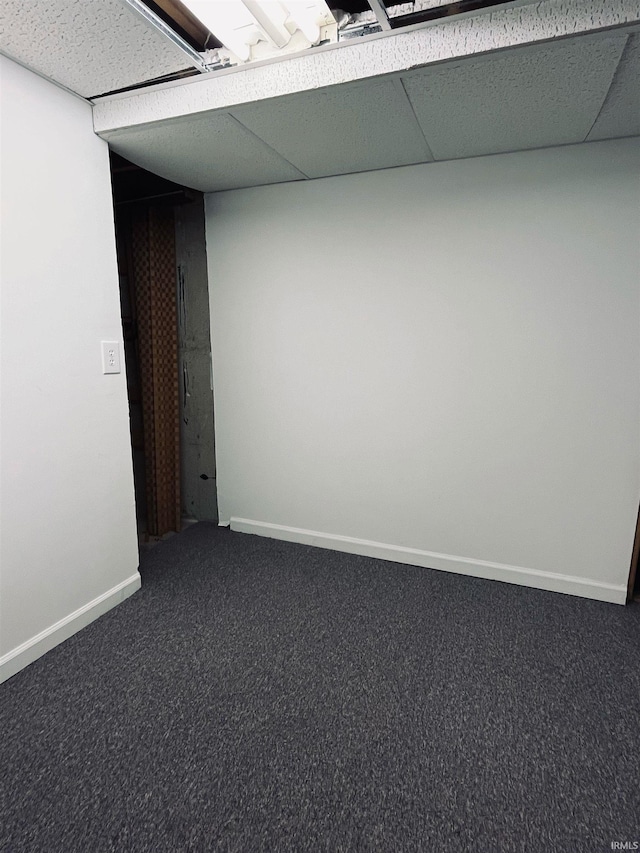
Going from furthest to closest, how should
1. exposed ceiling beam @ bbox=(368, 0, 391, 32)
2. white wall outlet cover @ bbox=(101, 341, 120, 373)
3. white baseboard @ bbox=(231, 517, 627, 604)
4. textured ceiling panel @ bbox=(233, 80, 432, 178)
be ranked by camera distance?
white baseboard @ bbox=(231, 517, 627, 604) < white wall outlet cover @ bbox=(101, 341, 120, 373) < textured ceiling panel @ bbox=(233, 80, 432, 178) < exposed ceiling beam @ bbox=(368, 0, 391, 32)

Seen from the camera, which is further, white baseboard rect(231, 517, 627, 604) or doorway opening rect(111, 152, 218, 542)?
doorway opening rect(111, 152, 218, 542)

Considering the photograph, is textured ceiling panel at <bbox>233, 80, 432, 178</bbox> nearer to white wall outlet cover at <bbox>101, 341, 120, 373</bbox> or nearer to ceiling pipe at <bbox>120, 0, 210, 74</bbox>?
ceiling pipe at <bbox>120, 0, 210, 74</bbox>

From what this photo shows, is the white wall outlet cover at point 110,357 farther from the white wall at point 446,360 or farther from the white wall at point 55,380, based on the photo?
the white wall at point 446,360

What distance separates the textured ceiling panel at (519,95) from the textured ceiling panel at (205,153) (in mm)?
685

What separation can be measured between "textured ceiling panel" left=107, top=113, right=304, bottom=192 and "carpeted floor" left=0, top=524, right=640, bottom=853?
193 cm

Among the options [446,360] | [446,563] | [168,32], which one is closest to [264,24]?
[168,32]

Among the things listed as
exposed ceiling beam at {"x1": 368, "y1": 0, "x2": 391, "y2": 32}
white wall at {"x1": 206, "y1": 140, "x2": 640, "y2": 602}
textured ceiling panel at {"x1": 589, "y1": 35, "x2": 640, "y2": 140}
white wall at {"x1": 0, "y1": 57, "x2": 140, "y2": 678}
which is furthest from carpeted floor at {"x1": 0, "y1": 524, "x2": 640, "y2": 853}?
exposed ceiling beam at {"x1": 368, "y1": 0, "x2": 391, "y2": 32}

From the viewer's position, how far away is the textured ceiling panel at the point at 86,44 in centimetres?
132

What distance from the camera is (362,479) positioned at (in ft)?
8.42

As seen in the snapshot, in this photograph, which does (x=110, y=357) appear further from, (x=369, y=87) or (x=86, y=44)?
(x=369, y=87)

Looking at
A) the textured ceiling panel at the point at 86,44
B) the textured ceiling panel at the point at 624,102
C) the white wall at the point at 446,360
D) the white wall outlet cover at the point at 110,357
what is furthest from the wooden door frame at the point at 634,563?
the textured ceiling panel at the point at 86,44

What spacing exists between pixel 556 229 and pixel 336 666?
1963 millimetres

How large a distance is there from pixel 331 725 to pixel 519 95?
208 cm

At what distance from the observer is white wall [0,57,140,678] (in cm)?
164
